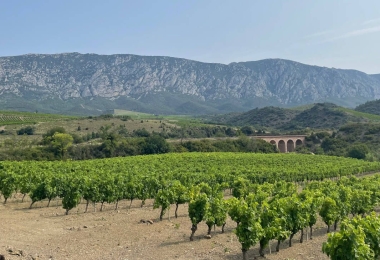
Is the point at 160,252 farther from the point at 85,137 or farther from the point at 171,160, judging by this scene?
the point at 85,137

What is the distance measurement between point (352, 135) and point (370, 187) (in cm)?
10034

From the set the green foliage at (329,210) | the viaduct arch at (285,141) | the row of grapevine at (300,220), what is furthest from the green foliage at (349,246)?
the viaduct arch at (285,141)

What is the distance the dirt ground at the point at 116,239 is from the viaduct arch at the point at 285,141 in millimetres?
100720

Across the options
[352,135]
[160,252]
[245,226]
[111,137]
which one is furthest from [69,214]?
[352,135]

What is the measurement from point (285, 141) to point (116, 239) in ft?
375

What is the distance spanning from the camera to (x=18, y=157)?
252 ft

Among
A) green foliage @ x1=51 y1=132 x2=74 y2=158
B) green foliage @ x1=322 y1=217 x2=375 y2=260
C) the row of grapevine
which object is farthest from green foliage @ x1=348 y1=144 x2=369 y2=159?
green foliage @ x1=322 y1=217 x2=375 y2=260

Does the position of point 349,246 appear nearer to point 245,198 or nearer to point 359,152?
point 245,198

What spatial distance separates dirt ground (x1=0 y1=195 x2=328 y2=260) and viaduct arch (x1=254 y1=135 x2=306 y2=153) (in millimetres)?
100720

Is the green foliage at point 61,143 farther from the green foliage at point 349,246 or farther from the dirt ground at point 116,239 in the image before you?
the green foliage at point 349,246

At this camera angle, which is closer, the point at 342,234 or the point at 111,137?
the point at 342,234

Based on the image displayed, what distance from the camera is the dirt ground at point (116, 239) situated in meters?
19.9

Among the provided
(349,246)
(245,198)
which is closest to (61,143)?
(245,198)

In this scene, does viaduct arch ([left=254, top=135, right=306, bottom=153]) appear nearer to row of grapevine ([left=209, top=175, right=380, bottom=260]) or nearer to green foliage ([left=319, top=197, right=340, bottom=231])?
row of grapevine ([left=209, top=175, right=380, bottom=260])
